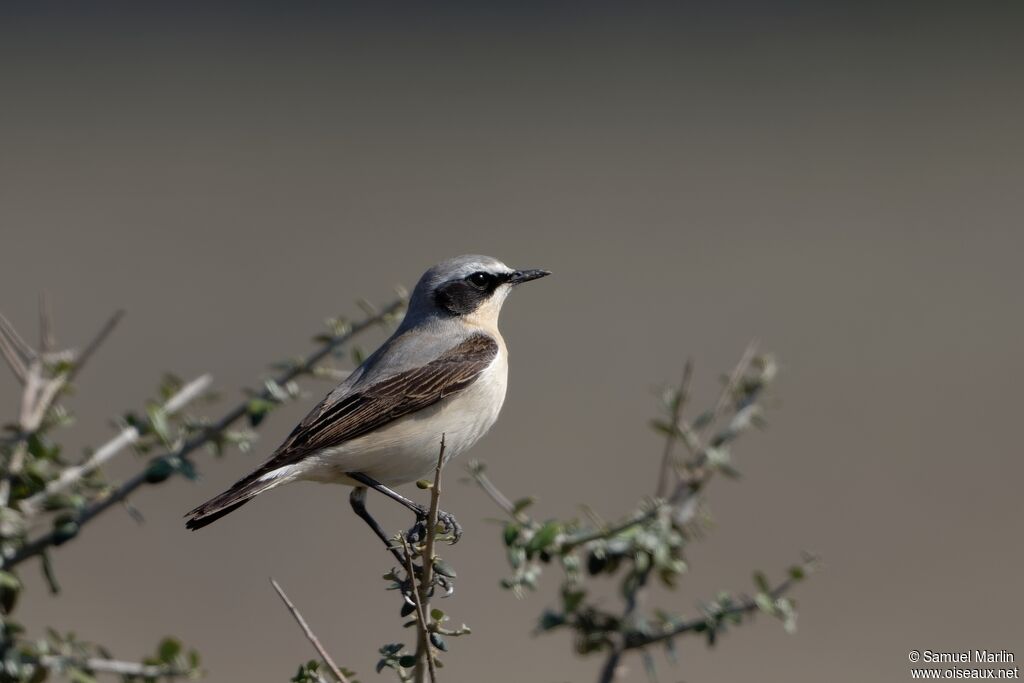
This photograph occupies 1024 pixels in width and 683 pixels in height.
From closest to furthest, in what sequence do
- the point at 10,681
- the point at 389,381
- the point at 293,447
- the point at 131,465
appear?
the point at 10,681
the point at 293,447
the point at 389,381
the point at 131,465

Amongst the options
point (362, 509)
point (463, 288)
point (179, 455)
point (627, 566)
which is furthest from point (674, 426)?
point (463, 288)

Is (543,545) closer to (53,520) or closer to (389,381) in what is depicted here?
(53,520)

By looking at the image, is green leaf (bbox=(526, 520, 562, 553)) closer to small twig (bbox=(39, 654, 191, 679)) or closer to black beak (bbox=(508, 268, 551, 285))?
small twig (bbox=(39, 654, 191, 679))

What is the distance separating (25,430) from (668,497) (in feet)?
4.55

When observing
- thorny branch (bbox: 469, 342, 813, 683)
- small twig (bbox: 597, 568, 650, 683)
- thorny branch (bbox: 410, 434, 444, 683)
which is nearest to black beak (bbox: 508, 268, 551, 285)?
thorny branch (bbox: 469, 342, 813, 683)

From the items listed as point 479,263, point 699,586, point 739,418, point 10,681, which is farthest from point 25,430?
point 699,586

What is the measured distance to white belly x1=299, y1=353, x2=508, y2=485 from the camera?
13.4 feet

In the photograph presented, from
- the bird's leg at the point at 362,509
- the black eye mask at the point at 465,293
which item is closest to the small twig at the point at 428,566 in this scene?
the bird's leg at the point at 362,509

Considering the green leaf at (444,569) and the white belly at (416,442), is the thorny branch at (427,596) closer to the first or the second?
the green leaf at (444,569)

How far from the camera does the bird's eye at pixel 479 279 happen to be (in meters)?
4.89

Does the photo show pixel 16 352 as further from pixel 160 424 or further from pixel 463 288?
pixel 463 288

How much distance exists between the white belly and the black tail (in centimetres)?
27

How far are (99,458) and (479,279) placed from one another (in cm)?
259

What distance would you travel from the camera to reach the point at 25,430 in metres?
2.43
